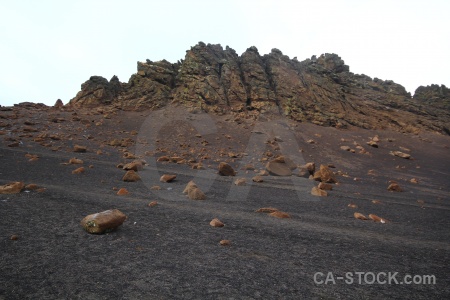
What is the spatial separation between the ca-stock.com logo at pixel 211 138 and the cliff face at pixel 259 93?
2.55 meters

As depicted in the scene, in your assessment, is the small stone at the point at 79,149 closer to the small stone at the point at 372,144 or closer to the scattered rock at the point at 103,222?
the scattered rock at the point at 103,222

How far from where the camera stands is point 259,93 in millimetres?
26828

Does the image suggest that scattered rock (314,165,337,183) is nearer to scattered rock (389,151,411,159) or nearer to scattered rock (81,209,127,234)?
scattered rock (81,209,127,234)

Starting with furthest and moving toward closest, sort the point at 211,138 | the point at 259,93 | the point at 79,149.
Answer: the point at 259,93, the point at 211,138, the point at 79,149

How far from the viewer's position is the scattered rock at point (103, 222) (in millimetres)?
3166

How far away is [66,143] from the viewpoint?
1355 centimetres

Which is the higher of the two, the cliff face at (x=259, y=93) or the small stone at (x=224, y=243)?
the cliff face at (x=259, y=93)

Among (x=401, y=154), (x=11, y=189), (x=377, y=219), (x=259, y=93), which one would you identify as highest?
(x=259, y=93)

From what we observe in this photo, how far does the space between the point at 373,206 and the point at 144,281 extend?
6387mm

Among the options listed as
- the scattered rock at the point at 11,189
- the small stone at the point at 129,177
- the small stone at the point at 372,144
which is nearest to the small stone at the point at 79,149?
the small stone at the point at 129,177

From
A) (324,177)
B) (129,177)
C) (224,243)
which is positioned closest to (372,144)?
(324,177)

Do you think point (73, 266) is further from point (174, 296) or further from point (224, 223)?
point (224, 223)

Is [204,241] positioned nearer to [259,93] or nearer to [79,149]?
[79,149]

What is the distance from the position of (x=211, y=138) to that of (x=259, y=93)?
33.8 ft
